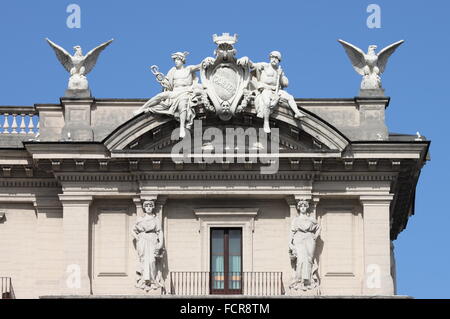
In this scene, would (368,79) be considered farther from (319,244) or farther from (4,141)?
(4,141)

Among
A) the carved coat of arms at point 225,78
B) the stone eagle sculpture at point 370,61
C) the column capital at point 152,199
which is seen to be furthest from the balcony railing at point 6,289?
the stone eagle sculpture at point 370,61

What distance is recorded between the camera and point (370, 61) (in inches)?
3642

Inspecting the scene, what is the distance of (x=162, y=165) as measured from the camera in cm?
9138

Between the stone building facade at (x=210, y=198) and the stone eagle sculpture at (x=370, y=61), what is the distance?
0.62m

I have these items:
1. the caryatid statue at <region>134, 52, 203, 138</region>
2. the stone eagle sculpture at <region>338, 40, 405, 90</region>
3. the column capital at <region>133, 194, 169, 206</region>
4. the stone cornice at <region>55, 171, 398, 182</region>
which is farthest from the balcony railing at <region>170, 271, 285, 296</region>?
the stone eagle sculpture at <region>338, 40, 405, 90</region>

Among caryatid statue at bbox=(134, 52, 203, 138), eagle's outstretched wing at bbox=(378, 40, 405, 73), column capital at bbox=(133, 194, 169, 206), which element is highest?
eagle's outstretched wing at bbox=(378, 40, 405, 73)

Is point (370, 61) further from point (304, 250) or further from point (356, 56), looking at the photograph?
point (304, 250)

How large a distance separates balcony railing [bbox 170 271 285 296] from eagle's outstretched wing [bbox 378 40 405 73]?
7.32m

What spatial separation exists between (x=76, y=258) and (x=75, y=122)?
430 centimetres

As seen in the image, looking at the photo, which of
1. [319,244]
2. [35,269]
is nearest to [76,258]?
[35,269]

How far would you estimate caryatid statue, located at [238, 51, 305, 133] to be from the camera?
298ft

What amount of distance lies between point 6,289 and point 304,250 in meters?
9.27

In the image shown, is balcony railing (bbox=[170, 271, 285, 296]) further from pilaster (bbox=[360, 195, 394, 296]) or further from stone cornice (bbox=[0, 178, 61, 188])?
stone cornice (bbox=[0, 178, 61, 188])

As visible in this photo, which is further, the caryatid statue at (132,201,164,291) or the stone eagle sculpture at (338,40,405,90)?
the stone eagle sculpture at (338,40,405,90)
